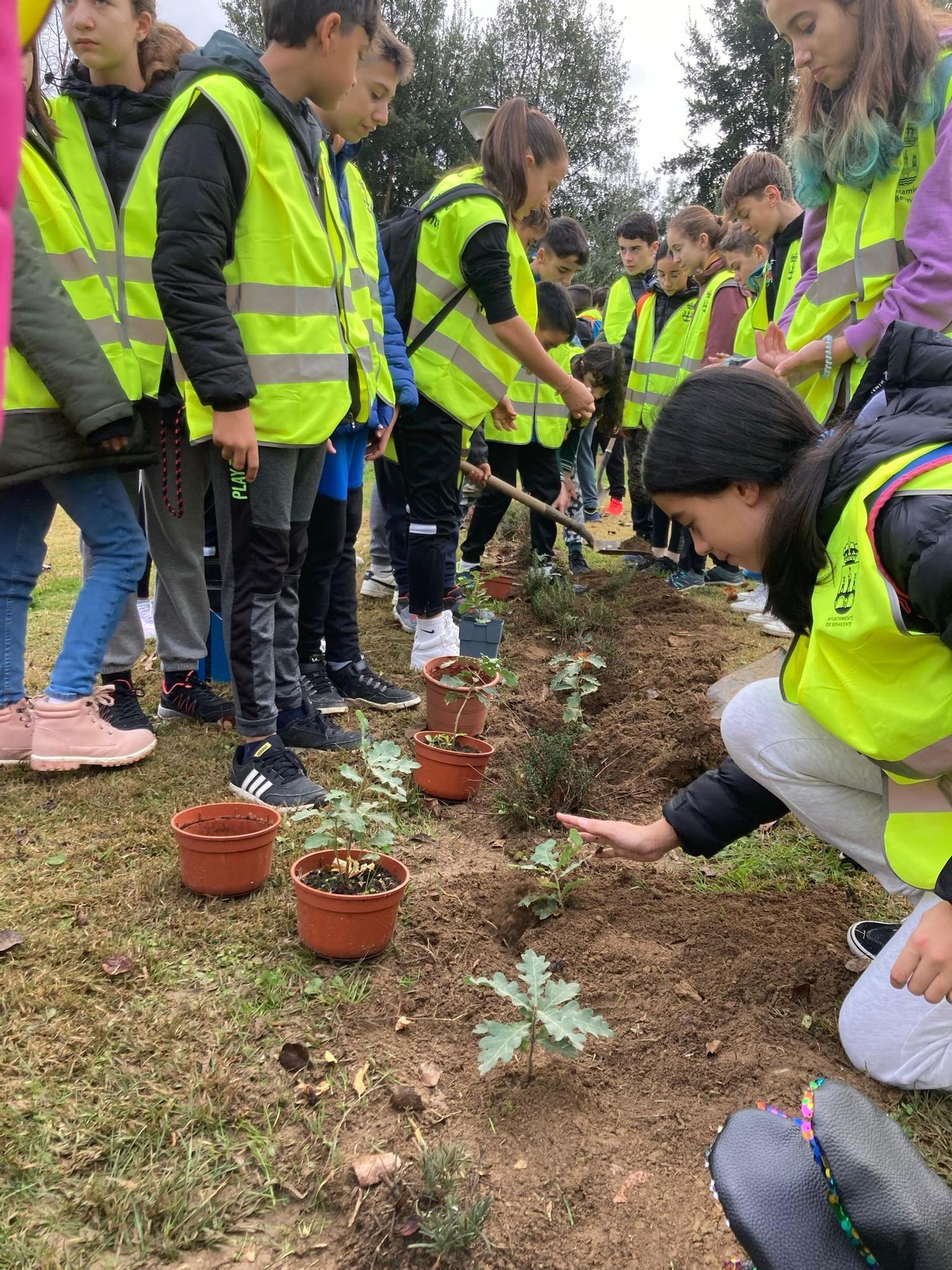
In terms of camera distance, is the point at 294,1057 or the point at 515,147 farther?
the point at 515,147

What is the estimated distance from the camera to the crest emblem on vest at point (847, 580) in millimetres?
1476

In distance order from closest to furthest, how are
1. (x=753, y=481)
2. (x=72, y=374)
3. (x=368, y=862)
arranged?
(x=753, y=481)
(x=368, y=862)
(x=72, y=374)

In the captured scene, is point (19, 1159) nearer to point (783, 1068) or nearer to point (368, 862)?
point (368, 862)

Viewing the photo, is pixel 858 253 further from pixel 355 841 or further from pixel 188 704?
pixel 188 704

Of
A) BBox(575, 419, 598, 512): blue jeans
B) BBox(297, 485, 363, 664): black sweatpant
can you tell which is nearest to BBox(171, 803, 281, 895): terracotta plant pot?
BBox(297, 485, 363, 664): black sweatpant

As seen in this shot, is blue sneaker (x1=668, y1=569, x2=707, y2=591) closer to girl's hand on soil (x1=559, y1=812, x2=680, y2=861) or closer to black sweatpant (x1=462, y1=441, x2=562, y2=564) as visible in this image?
black sweatpant (x1=462, y1=441, x2=562, y2=564)

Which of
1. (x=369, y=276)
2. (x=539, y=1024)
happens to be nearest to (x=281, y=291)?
(x=369, y=276)

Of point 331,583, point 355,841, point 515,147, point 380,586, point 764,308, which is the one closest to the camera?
point 355,841

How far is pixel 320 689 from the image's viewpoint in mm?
3637

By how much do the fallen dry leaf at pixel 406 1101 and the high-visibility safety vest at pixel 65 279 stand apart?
2.08m

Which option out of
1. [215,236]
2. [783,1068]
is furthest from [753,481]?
[215,236]

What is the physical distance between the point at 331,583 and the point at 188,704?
70cm

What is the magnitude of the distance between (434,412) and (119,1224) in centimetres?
320

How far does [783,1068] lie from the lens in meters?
1.72
